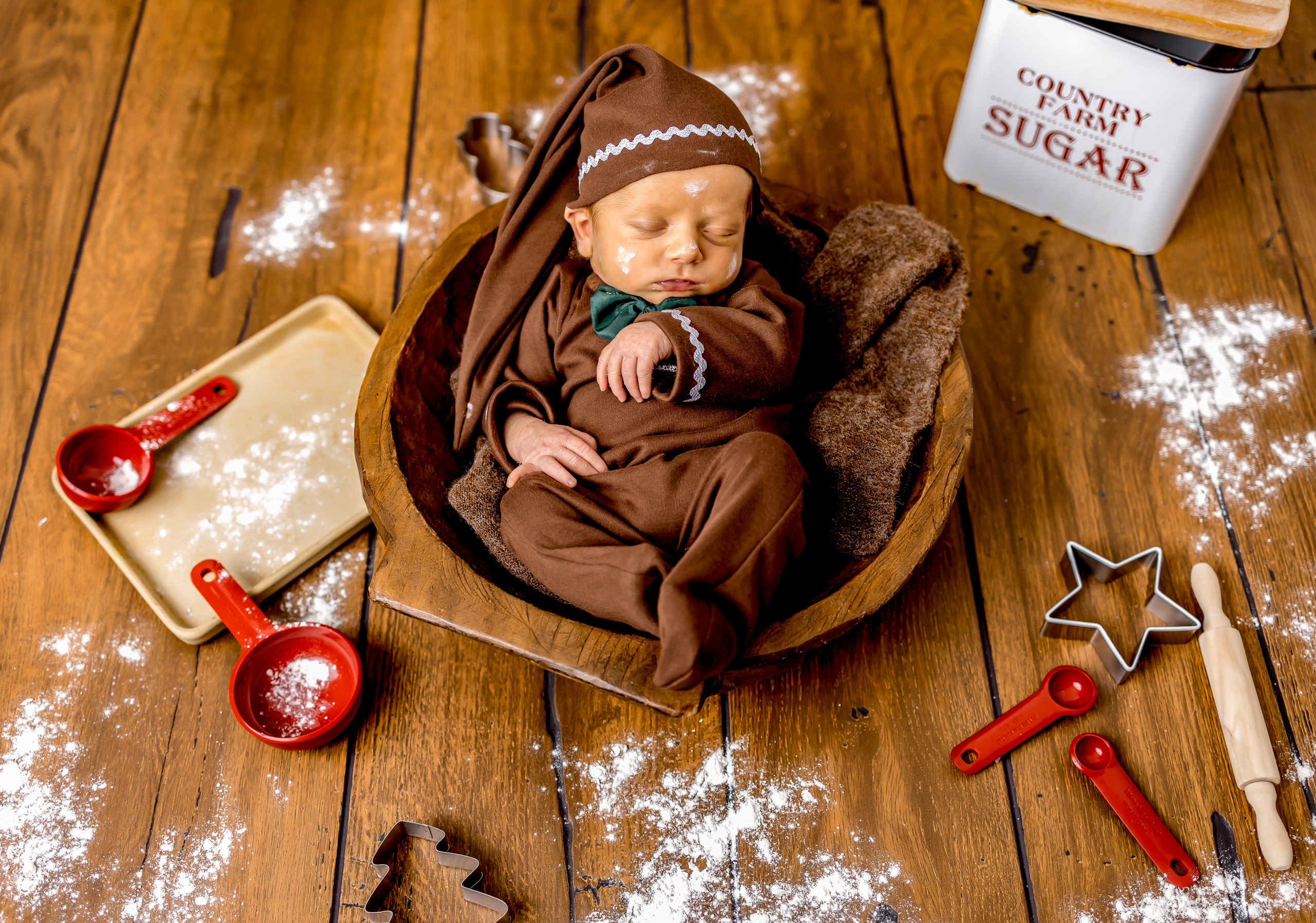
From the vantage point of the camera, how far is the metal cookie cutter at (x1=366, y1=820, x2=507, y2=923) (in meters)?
1.00

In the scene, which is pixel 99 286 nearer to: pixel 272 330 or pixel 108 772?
pixel 272 330

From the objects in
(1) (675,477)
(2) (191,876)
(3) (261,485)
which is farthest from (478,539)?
(2) (191,876)

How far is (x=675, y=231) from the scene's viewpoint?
1032 mm

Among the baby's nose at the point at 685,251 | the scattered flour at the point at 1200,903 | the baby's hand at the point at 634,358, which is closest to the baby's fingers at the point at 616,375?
the baby's hand at the point at 634,358

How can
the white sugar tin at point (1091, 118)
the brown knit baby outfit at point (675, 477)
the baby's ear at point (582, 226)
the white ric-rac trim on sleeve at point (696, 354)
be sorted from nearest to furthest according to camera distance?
the brown knit baby outfit at point (675, 477) → the white ric-rac trim on sleeve at point (696, 354) → the baby's ear at point (582, 226) → the white sugar tin at point (1091, 118)

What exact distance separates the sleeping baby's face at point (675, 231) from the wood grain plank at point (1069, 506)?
18.2 inches

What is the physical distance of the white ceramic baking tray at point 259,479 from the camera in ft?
3.89

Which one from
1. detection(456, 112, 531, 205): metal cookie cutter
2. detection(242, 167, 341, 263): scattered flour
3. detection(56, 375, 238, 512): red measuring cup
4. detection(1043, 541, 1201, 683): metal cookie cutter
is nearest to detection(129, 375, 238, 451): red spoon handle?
detection(56, 375, 238, 512): red measuring cup

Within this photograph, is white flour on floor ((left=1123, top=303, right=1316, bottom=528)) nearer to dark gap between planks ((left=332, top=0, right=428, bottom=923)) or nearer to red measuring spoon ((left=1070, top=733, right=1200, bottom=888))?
red measuring spoon ((left=1070, top=733, right=1200, bottom=888))

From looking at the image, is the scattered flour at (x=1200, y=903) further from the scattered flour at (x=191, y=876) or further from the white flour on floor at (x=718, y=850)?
the scattered flour at (x=191, y=876)

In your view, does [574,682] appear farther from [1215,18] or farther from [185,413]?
[1215,18]

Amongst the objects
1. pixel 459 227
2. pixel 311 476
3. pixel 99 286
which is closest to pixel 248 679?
pixel 311 476

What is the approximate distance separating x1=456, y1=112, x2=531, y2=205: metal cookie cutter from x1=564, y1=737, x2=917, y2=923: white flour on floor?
869 millimetres

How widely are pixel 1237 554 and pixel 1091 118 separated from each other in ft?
1.91
